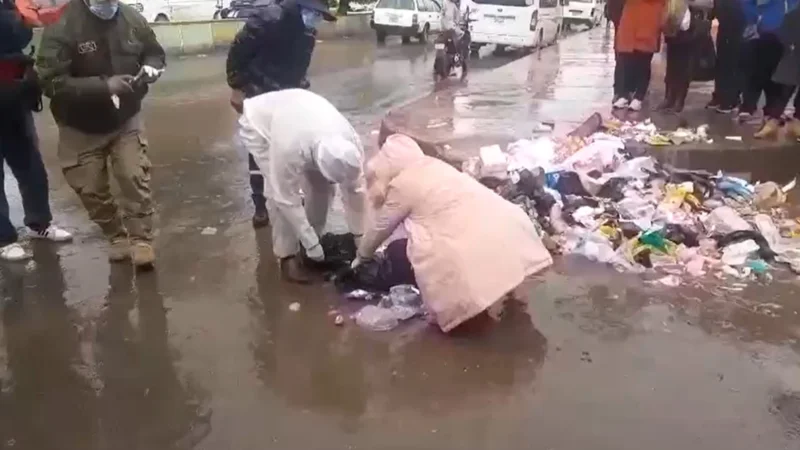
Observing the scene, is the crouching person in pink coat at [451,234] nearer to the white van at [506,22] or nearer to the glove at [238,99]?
the glove at [238,99]

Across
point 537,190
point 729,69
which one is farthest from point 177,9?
point 537,190

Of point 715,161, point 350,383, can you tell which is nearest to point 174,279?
point 350,383

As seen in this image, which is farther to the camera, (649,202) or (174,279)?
(649,202)

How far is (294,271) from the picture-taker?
204 inches

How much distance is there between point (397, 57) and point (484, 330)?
16.7m

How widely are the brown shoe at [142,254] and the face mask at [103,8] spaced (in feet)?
4.61

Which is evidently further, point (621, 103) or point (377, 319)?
point (621, 103)

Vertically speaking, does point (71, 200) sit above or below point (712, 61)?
below

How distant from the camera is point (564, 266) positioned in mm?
5426

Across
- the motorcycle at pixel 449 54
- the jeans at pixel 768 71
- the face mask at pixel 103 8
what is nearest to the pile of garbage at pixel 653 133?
the jeans at pixel 768 71

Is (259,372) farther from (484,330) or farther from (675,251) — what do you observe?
(675,251)

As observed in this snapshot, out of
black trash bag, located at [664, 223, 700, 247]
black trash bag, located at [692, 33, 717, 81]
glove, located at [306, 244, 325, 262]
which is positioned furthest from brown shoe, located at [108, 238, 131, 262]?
black trash bag, located at [692, 33, 717, 81]

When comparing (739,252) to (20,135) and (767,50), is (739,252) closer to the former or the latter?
(767,50)

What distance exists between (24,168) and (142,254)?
1.17m
